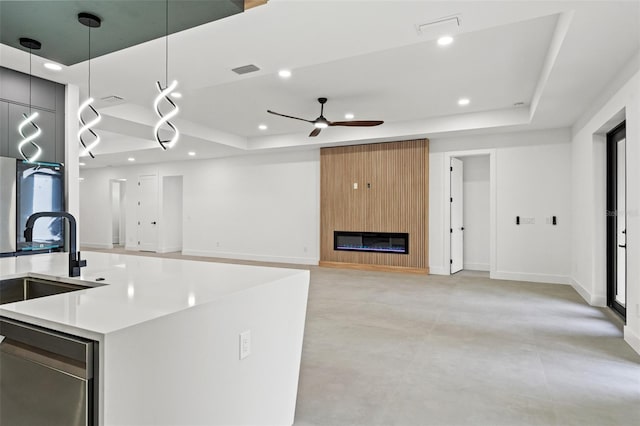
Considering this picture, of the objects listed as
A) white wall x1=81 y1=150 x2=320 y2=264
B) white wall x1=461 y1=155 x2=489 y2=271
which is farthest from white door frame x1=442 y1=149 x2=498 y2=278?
white wall x1=81 y1=150 x2=320 y2=264

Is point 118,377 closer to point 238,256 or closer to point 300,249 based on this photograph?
point 300,249

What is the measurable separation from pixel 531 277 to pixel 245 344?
650cm

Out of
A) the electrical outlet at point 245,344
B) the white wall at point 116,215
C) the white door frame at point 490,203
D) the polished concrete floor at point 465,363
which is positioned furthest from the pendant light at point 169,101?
the white wall at point 116,215

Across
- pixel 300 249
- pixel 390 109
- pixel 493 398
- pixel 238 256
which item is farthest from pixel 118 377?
pixel 238 256

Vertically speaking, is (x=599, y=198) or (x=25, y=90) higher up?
(x=25, y=90)

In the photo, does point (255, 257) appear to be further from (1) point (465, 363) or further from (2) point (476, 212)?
(1) point (465, 363)

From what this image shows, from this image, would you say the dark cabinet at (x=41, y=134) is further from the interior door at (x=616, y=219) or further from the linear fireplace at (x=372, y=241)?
the interior door at (x=616, y=219)

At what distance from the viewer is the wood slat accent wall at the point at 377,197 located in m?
7.48

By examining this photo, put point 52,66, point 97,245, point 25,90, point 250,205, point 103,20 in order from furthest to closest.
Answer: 1. point 97,245
2. point 250,205
3. point 25,90
4. point 52,66
5. point 103,20

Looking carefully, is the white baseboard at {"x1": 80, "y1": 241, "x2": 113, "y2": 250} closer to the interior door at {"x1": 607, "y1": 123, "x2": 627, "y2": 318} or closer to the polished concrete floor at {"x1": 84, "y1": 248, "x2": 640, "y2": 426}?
the polished concrete floor at {"x1": 84, "y1": 248, "x2": 640, "y2": 426}

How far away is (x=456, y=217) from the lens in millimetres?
7602

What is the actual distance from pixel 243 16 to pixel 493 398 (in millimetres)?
3178

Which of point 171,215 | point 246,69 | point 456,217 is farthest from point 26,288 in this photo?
point 171,215

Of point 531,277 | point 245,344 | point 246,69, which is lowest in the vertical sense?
point 531,277
